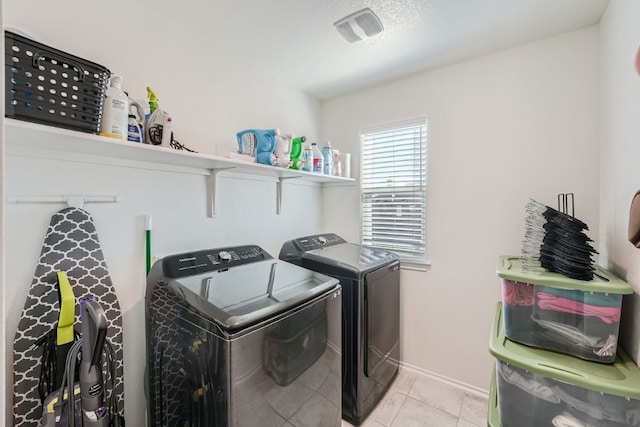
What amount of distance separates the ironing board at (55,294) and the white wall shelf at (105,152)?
277 mm

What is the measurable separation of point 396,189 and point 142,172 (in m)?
1.95

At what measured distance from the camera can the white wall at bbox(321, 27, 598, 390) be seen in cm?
177

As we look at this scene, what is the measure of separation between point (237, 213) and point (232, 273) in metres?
0.68

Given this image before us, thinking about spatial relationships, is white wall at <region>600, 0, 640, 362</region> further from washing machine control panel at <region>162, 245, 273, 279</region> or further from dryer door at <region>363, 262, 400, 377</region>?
washing machine control panel at <region>162, 245, 273, 279</region>

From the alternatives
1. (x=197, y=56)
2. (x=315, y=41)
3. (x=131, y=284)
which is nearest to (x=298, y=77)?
(x=315, y=41)

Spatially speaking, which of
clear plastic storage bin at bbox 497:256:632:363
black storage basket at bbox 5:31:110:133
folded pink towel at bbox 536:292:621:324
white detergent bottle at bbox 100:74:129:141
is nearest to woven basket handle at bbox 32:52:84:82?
black storage basket at bbox 5:31:110:133

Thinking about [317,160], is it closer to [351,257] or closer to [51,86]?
[351,257]

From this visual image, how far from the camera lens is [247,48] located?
6.48 ft

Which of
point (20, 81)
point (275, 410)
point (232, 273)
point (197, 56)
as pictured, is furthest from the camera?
point (197, 56)

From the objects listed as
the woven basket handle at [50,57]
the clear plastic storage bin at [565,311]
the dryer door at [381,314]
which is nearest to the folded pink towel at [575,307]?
the clear plastic storage bin at [565,311]

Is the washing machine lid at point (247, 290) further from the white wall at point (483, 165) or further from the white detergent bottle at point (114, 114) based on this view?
the white wall at point (483, 165)

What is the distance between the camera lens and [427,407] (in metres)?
2.00

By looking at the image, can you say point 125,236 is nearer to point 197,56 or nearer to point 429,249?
point 197,56

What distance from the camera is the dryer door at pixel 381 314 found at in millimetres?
1878
